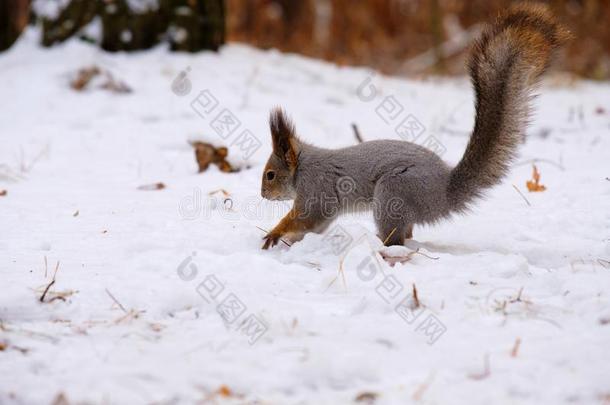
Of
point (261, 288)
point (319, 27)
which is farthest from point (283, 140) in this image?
point (319, 27)

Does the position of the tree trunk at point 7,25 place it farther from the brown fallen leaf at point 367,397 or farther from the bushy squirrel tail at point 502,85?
the brown fallen leaf at point 367,397

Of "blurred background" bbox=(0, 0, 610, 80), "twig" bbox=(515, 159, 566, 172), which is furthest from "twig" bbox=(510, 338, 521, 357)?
"blurred background" bbox=(0, 0, 610, 80)

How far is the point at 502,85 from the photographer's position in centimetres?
265

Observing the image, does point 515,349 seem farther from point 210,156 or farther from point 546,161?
point 210,156

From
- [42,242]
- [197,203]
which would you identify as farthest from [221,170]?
[42,242]

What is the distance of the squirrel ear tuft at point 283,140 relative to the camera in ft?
10.3

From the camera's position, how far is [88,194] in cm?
346

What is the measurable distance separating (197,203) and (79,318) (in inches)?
54.8

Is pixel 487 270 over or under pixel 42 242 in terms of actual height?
over

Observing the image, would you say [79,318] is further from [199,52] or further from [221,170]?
[199,52]

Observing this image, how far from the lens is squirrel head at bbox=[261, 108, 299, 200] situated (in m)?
3.17

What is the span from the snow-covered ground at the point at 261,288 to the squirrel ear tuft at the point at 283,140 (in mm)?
347

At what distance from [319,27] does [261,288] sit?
8.84m

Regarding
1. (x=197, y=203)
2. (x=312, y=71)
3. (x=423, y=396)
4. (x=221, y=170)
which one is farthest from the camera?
(x=312, y=71)
